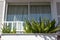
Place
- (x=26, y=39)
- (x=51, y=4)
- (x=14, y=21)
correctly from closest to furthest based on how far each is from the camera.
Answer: (x=26, y=39), (x=14, y=21), (x=51, y=4)

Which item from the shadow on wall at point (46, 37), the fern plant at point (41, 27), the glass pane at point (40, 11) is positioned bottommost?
the shadow on wall at point (46, 37)

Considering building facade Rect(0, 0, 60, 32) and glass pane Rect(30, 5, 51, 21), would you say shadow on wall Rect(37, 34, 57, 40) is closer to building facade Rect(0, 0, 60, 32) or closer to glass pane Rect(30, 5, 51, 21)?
building facade Rect(0, 0, 60, 32)

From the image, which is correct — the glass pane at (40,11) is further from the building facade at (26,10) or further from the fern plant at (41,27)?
the fern plant at (41,27)

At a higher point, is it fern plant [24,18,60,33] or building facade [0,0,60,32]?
building facade [0,0,60,32]

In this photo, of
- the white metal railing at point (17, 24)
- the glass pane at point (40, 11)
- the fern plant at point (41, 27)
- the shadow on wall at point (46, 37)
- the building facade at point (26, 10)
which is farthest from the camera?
the glass pane at point (40, 11)

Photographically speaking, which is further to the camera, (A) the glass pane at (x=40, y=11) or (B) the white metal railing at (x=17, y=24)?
(A) the glass pane at (x=40, y=11)

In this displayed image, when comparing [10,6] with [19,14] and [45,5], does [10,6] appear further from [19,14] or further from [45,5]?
[45,5]

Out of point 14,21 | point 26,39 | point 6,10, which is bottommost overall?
point 26,39

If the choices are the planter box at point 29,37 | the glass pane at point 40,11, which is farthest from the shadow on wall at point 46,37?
the glass pane at point 40,11

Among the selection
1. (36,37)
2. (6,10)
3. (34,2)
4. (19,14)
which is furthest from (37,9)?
(36,37)

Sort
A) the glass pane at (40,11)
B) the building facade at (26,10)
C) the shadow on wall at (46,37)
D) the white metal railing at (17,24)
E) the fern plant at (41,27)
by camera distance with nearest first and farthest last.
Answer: the shadow on wall at (46,37), the fern plant at (41,27), the white metal railing at (17,24), the building facade at (26,10), the glass pane at (40,11)

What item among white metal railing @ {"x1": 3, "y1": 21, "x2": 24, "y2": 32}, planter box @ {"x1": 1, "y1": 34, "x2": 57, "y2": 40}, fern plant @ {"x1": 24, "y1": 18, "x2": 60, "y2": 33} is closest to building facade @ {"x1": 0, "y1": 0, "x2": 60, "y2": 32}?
white metal railing @ {"x1": 3, "y1": 21, "x2": 24, "y2": 32}

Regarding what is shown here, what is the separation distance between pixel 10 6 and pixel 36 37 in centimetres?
281

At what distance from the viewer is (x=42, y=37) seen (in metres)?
6.85
